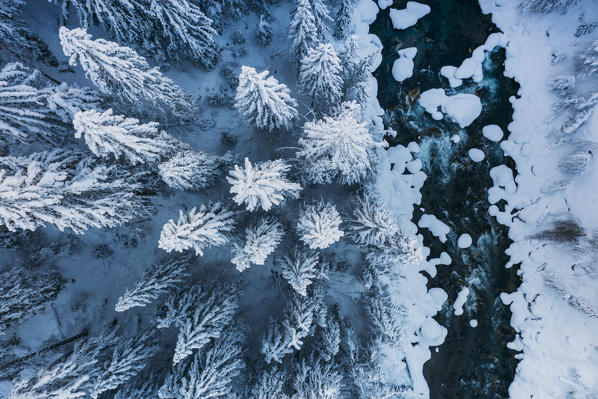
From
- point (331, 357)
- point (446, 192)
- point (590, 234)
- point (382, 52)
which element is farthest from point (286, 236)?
point (590, 234)

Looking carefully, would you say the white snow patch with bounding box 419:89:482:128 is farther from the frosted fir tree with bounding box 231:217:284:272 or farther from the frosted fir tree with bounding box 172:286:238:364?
the frosted fir tree with bounding box 172:286:238:364

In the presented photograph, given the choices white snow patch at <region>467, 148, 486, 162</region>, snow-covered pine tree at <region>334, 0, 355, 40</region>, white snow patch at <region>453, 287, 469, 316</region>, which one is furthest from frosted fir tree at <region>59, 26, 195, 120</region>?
white snow patch at <region>453, 287, 469, 316</region>

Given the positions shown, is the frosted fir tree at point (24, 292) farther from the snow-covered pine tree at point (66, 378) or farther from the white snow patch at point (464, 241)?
the white snow patch at point (464, 241)

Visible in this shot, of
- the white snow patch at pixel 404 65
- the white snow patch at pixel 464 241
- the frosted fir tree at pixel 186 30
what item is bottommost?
the white snow patch at pixel 464 241

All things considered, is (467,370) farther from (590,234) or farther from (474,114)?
(474,114)

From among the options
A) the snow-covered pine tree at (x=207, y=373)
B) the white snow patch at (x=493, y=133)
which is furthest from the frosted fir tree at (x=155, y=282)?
the white snow patch at (x=493, y=133)

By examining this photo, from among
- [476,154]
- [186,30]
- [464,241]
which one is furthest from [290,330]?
[476,154]

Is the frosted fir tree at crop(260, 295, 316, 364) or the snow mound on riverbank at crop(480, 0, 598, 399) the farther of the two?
the snow mound on riverbank at crop(480, 0, 598, 399)
